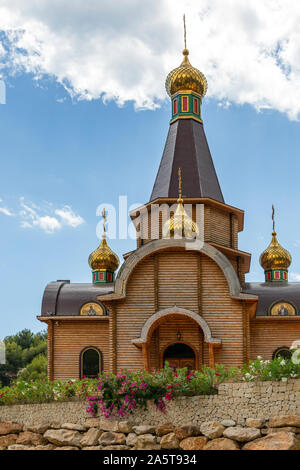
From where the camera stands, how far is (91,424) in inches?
519

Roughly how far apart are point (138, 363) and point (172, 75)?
37.9ft

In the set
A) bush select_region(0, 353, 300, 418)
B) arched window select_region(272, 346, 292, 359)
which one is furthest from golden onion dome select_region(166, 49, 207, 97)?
bush select_region(0, 353, 300, 418)

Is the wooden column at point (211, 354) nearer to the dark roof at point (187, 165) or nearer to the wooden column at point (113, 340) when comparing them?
the wooden column at point (113, 340)

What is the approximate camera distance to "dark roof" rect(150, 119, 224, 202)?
67.1 ft

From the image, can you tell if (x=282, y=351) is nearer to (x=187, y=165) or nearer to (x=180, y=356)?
(x=180, y=356)

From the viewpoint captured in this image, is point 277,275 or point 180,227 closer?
point 180,227

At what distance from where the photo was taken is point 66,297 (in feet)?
66.7

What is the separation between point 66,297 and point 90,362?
7.55ft

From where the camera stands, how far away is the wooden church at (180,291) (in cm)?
1628

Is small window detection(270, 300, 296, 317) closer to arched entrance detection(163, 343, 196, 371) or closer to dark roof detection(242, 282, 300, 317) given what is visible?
dark roof detection(242, 282, 300, 317)

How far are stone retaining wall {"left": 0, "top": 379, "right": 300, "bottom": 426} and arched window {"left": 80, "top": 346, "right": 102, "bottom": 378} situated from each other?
19.6 feet

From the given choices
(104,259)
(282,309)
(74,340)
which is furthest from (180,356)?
(104,259)
